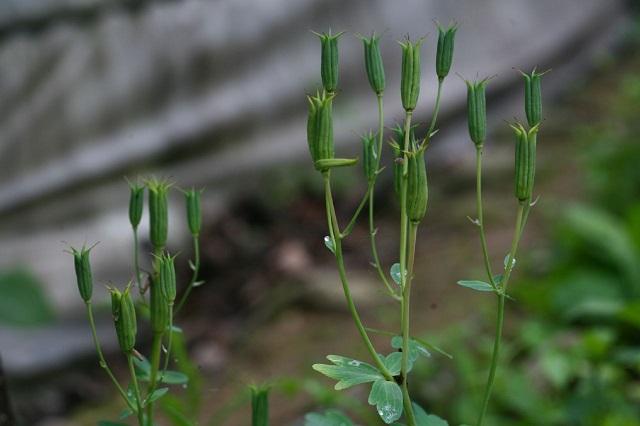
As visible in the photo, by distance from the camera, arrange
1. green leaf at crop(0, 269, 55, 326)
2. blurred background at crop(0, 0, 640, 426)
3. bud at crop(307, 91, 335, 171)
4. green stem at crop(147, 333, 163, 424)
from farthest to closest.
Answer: green leaf at crop(0, 269, 55, 326) < blurred background at crop(0, 0, 640, 426) < green stem at crop(147, 333, 163, 424) < bud at crop(307, 91, 335, 171)

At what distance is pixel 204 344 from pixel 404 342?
99.2 inches

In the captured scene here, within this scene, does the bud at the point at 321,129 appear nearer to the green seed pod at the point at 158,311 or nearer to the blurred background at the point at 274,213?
the green seed pod at the point at 158,311

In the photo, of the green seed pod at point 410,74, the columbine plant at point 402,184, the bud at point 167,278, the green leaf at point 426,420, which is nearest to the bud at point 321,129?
the columbine plant at point 402,184

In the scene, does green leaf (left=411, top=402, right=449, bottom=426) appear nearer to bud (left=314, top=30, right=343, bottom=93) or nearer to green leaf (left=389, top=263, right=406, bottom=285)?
green leaf (left=389, top=263, right=406, bottom=285)

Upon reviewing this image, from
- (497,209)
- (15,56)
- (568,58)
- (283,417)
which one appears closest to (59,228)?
(15,56)

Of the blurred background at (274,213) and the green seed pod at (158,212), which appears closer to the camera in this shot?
the green seed pod at (158,212)

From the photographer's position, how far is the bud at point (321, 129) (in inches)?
42.3

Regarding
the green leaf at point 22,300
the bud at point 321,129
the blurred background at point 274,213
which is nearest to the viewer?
the bud at point 321,129

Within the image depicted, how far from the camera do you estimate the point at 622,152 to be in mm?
3332

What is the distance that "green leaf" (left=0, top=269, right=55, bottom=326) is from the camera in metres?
3.23

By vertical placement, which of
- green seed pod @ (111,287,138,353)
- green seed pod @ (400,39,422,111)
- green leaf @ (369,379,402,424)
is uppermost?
green seed pod @ (400,39,422,111)

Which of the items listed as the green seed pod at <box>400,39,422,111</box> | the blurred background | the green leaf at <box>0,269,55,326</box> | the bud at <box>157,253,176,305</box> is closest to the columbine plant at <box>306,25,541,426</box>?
the green seed pod at <box>400,39,422,111</box>

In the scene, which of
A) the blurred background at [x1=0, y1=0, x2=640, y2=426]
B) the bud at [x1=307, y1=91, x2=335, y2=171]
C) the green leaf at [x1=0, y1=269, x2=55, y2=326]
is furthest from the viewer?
the green leaf at [x1=0, y1=269, x2=55, y2=326]

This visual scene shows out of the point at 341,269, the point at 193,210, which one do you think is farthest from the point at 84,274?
the point at 341,269
